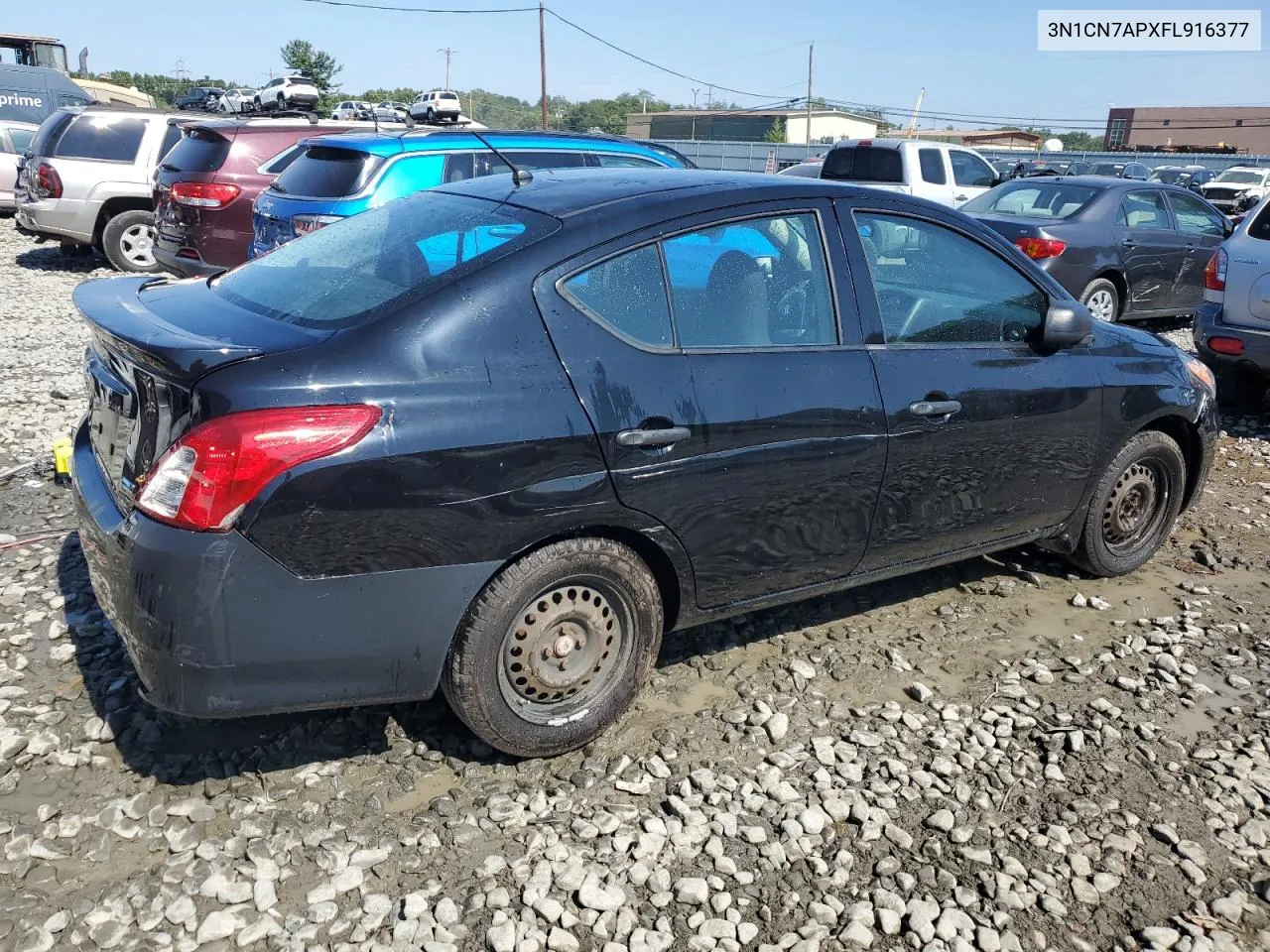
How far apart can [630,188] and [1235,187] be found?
100ft

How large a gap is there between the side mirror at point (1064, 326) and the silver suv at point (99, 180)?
11224 mm

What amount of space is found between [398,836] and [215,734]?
2.55 feet

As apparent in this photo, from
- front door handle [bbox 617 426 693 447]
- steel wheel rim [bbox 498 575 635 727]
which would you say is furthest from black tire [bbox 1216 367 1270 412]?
steel wheel rim [bbox 498 575 635 727]

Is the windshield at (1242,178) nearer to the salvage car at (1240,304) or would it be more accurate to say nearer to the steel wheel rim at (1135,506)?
the salvage car at (1240,304)

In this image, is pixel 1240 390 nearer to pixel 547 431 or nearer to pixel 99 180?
pixel 547 431

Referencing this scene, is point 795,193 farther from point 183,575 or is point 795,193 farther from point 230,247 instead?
point 230,247

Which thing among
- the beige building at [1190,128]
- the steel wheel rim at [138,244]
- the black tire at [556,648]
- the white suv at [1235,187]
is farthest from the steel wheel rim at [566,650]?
the beige building at [1190,128]

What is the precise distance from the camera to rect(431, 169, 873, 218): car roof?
10.6 ft

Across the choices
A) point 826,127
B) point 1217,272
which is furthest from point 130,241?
point 826,127

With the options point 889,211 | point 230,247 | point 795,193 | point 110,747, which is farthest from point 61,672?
point 230,247

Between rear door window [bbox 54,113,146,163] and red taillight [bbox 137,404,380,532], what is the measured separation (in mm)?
11625

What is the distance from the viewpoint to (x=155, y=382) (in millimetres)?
2752

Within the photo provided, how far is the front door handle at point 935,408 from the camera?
11.8 ft

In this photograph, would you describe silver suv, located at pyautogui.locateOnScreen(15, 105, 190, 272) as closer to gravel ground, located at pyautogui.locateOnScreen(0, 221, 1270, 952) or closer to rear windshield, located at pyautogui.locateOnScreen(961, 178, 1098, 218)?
rear windshield, located at pyautogui.locateOnScreen(961, 178, 1098, 218)
